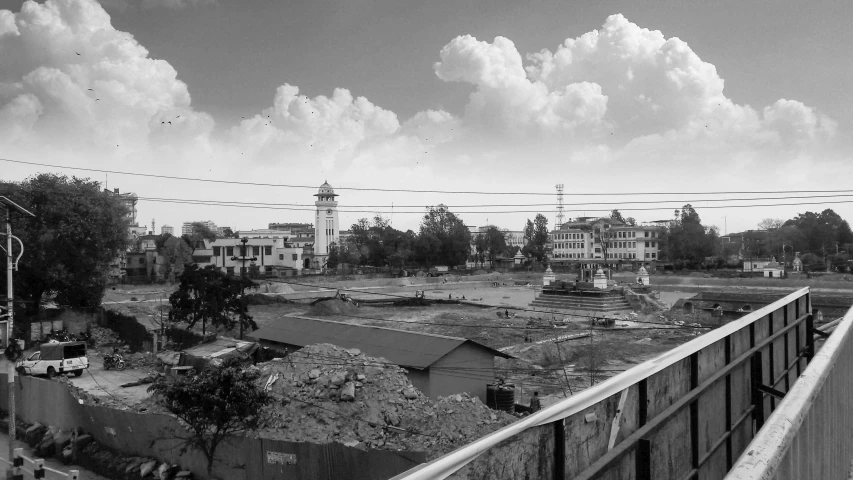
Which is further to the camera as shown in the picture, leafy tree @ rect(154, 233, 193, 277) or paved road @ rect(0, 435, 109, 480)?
leafy tree @ rect(154, 233, 193, 277)

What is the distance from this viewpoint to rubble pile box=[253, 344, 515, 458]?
10.9m

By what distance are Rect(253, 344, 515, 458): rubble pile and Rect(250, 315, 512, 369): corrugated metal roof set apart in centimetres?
97

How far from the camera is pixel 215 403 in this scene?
9.54m

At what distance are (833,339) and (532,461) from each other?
2331 millimetres

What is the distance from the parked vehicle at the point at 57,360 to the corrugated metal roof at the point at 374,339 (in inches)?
213

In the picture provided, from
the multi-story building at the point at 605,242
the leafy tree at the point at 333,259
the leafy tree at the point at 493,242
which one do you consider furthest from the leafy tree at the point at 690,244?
the leafy tree at the point at 333,259

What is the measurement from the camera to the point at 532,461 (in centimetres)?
316

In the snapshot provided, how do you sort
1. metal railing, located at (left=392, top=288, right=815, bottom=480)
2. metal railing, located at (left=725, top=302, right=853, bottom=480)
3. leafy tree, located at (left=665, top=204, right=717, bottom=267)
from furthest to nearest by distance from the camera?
1. leafy tree, located at (left=665, top=204, right=717, bottom=267)
2. metal railing, located at (left=392, top=288, right=815, bottom=480)
3. metal railing, located at (left=725, top=302, right=853, bottom=480)

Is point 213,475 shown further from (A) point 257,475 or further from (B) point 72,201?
(B) point 72,201

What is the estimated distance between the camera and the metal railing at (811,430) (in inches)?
71.7

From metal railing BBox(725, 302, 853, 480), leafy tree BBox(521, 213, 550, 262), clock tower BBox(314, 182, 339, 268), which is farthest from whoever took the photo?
leafy tree BBox(521, 213, 550, 262)

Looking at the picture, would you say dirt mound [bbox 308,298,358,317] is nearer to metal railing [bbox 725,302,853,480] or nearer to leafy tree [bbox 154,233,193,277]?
leafy tree [bbox 154,233,193,277]

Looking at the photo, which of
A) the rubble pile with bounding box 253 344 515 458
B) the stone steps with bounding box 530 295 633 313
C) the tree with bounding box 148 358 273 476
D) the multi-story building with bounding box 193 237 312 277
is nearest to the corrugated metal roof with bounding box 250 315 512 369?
the rubble pile with bounding box 253 344 515 458

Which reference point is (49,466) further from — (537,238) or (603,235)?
(537,238)
